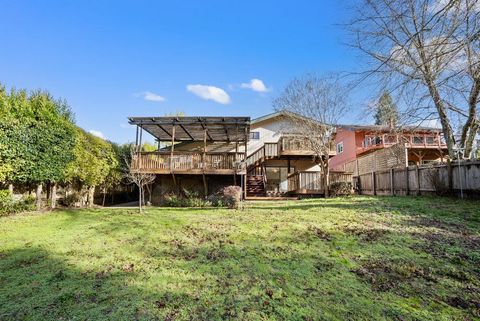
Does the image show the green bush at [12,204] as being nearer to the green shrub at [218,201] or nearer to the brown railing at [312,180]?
the green shrub at [218,201]

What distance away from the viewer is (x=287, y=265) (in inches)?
152

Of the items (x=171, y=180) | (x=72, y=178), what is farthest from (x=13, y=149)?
(x=171, y=180)

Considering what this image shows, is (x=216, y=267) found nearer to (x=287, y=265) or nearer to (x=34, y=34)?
(x=287, y=265)

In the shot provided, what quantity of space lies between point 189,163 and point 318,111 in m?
7.96

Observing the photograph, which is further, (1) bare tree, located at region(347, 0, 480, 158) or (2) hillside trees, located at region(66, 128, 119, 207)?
(2) hillside trees, located at region(66, 128, 119, 207)

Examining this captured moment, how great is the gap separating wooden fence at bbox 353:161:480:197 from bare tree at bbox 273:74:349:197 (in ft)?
9.16

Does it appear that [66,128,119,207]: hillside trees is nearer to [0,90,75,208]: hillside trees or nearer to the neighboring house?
[0,90,75,208]: hillside trees

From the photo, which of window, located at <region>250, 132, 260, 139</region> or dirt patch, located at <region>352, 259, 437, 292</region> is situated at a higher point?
window, located at <region>250, 132, 260, 139</region>

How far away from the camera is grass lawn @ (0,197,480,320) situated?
9.03ft

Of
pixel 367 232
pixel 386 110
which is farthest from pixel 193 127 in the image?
pixel 367 232

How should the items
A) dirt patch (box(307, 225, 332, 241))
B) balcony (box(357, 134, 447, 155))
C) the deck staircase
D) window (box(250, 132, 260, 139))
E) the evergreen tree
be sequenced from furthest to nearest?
window (box(250, 132, 260, 139)) → balcony (box(357, 134, 447, 155)) → the deck staircase → the evergreen tree → dirt patch (box(307, 225, 332, 241))

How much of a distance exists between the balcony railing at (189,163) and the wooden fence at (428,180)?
7447 mm

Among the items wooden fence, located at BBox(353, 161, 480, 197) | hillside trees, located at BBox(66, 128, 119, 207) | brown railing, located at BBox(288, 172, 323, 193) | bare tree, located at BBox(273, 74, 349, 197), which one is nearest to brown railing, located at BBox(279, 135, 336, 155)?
bare tree, located at BBox(273, 74, 349, 197)

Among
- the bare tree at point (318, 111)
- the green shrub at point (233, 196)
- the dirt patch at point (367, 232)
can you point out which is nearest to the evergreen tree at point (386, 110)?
the dirt patch at point (367, 232)
